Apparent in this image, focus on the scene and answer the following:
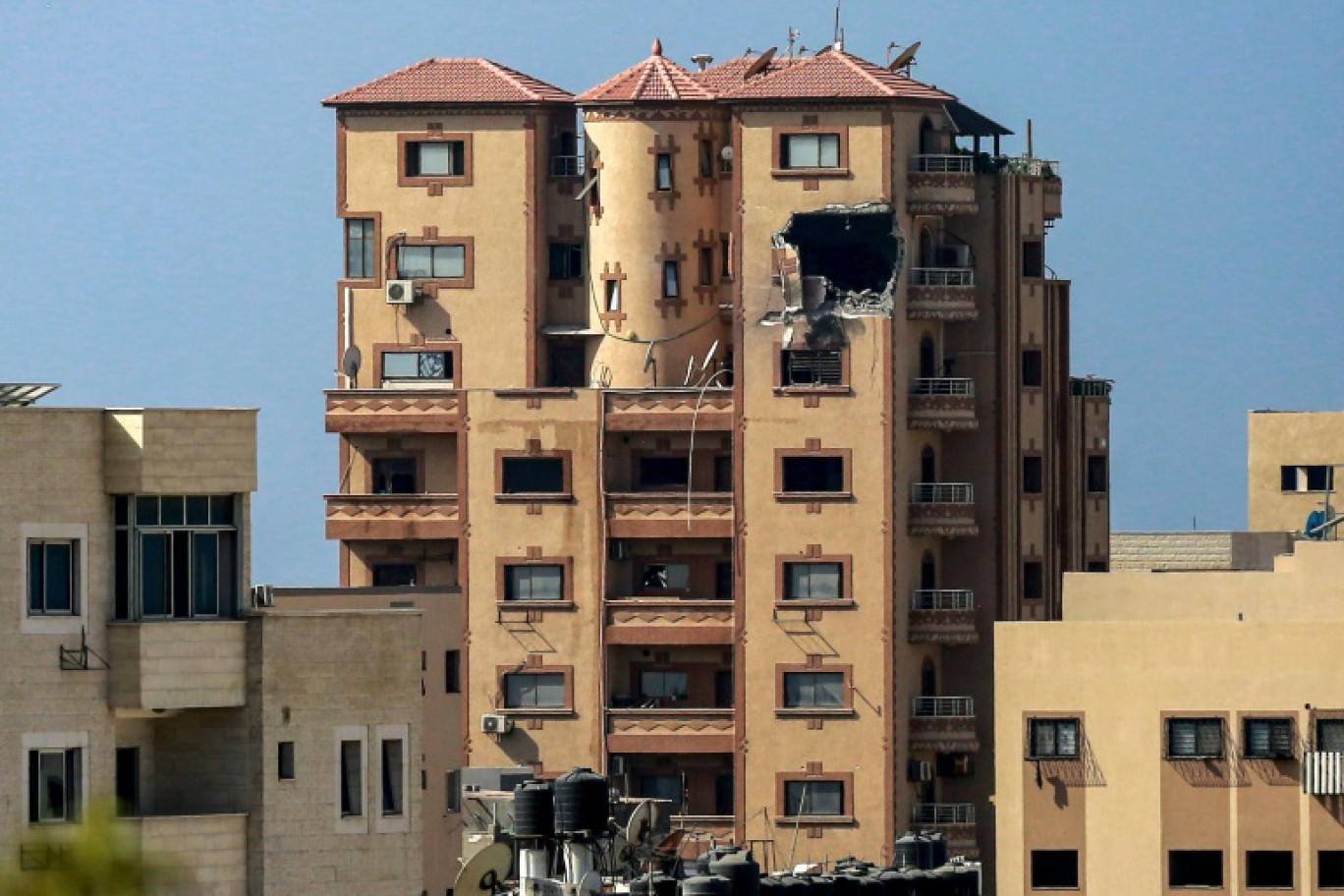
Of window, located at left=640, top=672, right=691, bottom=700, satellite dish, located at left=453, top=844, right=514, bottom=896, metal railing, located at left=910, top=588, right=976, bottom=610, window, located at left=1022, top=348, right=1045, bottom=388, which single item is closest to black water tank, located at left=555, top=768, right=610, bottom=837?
satellite dish, located at left=453, top=844, right=514, bottom=896

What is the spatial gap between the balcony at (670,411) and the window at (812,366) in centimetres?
162

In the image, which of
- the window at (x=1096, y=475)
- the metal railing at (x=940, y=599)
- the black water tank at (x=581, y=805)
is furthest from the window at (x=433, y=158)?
the black water tank at (x=581, y=805)

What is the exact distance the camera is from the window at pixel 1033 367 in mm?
114438

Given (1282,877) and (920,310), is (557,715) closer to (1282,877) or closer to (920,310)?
(920,310)

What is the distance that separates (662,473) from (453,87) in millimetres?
11828

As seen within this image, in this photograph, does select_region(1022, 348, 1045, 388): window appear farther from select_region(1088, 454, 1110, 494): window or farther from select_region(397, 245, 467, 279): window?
select_region(397, 245, 467, 279): window

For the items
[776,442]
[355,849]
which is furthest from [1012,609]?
[355,849]

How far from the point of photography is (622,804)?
75.5 metres

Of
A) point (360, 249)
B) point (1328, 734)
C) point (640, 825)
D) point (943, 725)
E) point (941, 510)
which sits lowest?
point (943, 725)

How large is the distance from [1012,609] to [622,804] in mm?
38530

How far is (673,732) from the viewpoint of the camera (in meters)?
110

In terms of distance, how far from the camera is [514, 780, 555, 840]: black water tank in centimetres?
5619

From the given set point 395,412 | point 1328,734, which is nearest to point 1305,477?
point 395,412

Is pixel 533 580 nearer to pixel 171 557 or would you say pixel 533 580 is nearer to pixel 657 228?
pixel 657 228
